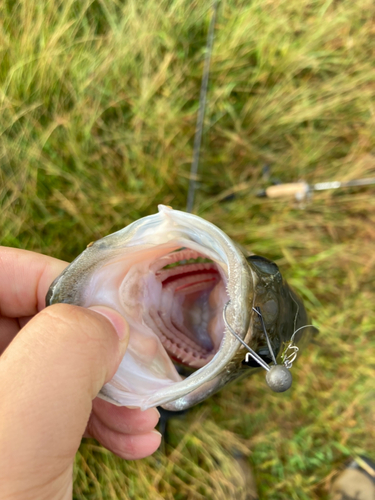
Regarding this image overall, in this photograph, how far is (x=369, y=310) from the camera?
9.64ft

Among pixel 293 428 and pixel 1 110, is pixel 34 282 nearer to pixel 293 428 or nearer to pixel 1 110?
pixel 1 110

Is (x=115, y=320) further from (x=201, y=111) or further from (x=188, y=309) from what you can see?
(x=201, y=111)

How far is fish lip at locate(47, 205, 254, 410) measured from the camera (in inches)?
42.9

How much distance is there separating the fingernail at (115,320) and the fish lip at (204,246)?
63 millimetres

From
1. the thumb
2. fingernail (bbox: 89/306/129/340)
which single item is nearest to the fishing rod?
fingernail (bbox: 89/306/129/340)

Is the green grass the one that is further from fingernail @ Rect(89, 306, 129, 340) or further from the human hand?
the human hand

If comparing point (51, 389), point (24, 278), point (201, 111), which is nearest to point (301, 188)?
point (201, 111)

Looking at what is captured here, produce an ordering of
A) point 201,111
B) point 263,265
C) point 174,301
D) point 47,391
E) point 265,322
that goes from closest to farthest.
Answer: point 47,391, point 265,322, point 263,265, point 174,301, point 201,111

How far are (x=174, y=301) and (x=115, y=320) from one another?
0.52m

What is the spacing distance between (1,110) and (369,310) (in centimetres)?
306

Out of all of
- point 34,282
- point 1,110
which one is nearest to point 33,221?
point 1,110

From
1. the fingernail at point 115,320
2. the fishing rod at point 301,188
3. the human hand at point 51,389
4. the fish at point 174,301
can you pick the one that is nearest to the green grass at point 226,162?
the fishing rod at point 301,188

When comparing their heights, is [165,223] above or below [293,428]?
above

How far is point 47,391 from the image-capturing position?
3.15 ft
